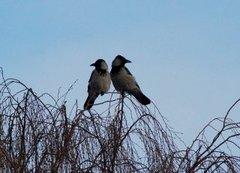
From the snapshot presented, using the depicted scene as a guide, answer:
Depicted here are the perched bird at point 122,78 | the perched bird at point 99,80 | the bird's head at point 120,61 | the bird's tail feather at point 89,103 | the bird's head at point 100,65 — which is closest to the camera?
the bird's tail feather at point 89,103

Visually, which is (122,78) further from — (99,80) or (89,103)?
(89,103)

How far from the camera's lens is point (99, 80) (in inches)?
373

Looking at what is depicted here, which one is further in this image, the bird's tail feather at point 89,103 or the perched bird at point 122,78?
the perched bird at point 122,78

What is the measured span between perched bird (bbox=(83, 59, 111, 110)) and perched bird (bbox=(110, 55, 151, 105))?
0.16m

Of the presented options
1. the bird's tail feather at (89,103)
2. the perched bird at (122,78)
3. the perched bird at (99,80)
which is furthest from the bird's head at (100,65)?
the bird's tail feather at (89,103)

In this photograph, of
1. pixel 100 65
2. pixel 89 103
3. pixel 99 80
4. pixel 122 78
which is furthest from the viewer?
pixel 100 65

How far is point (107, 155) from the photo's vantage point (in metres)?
4.61

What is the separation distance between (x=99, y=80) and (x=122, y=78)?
496 millimetres

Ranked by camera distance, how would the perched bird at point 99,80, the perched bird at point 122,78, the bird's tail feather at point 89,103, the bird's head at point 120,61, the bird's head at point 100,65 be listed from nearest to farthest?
the bird's tail feather at point 89,103
the perched bird at point 122,78
the perched bird at point 99,80
the bird's head at point 120,61
the bird's head at point 100,65

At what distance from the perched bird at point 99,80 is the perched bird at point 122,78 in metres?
0.16

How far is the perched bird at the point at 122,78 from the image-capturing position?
8837 mm

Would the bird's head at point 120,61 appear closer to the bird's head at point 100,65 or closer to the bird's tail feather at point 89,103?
the bird's head at point 100,65

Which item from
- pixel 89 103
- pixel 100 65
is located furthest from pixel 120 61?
pixel 89 103

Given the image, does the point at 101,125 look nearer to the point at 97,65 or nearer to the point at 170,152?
the point at 170,152
